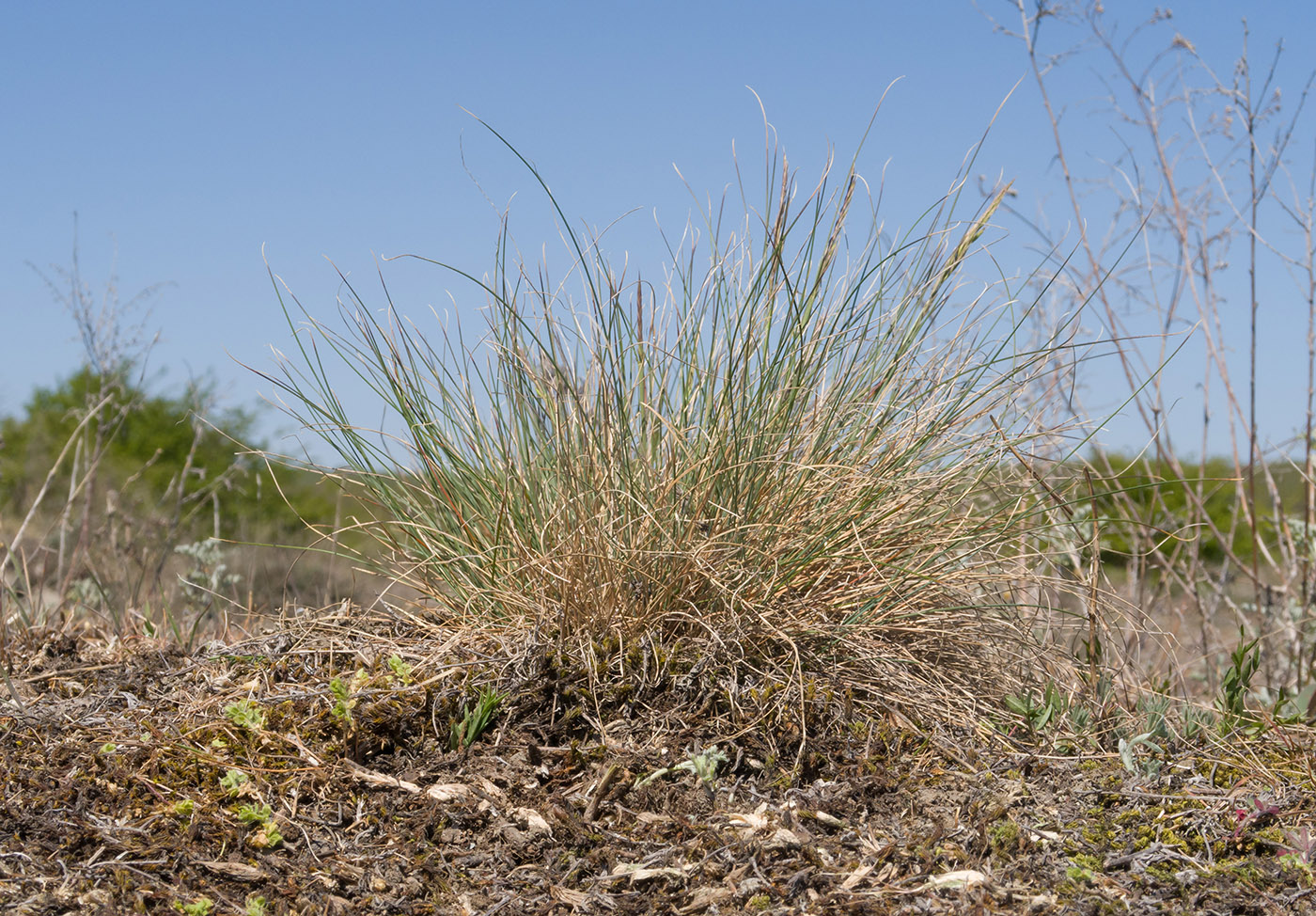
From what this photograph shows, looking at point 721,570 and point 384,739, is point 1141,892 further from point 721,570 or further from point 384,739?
point 384,739

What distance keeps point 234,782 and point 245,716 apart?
0.17 m

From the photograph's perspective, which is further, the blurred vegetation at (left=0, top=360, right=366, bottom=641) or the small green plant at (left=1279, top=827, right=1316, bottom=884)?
the blurred vegetation at (left=0, top=360, right=366, bottom=641)

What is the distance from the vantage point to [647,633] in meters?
2.45

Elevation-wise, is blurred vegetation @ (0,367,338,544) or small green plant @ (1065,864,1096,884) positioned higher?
blurred vegetation @ (0,367,338,544)

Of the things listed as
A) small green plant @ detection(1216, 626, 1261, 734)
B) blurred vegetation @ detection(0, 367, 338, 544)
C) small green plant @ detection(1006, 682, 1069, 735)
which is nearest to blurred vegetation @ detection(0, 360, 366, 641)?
blurred vegetation @ detection(0, 367, 338, 544)

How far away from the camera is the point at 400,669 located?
95.7 inches

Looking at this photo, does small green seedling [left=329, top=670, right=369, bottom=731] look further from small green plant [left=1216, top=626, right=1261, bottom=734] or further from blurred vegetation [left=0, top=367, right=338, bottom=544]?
blurred vegetation [left=0, top=367, right=338, bottom=544]

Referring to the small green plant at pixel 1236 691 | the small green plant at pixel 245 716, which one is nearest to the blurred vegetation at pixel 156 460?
the small green plant at pixel 245 716

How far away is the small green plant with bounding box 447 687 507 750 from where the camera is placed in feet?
7.63

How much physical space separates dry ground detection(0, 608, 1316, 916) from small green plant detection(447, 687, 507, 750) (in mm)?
33

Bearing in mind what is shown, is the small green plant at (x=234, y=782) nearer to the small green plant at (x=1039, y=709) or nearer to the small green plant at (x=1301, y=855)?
the small green plant at (x=1039, y=709)

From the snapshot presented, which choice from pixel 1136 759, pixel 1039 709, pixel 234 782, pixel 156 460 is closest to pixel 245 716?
pixel 234 782

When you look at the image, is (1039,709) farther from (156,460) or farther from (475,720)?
A: (156,460)

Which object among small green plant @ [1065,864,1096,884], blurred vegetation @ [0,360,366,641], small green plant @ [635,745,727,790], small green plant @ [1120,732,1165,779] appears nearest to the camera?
small green plant @ [1065,864,1096,884]
